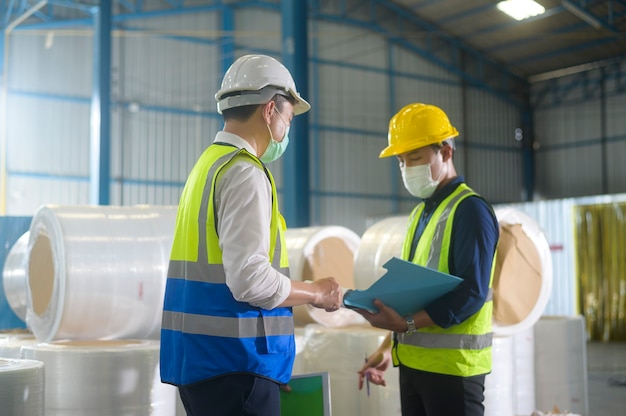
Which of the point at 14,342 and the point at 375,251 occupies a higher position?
the point at 375,251

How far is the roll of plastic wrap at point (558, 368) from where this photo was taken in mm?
5559

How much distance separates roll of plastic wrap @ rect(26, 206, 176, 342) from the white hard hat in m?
1.90

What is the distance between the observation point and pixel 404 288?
264 centimetres

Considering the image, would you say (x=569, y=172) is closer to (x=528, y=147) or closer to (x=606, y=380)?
(x=528, y=147)

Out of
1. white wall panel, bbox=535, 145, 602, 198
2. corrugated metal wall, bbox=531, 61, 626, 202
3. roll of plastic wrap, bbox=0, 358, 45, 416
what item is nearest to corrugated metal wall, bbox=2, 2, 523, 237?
white wall panel, bbox=535, 145, 602, 198

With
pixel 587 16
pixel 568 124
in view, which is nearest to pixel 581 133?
pixel 568 124

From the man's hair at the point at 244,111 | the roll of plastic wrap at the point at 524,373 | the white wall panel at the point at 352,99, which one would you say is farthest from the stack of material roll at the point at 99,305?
the white wall panel at the point at 352,99

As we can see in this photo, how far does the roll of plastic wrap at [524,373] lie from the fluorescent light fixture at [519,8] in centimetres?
823

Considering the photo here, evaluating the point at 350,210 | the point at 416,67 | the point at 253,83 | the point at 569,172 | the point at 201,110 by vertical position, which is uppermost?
the point at 416,67

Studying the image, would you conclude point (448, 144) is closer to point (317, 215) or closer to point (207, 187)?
point (207, 187)

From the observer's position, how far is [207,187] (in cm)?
223

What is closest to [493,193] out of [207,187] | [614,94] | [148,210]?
[614,94]

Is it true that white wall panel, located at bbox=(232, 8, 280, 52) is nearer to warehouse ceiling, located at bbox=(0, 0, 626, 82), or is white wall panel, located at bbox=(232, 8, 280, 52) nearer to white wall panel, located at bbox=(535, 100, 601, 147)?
warehouse ceiling, located at bbox=(0, 0, 626, 82)

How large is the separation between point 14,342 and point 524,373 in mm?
3315
